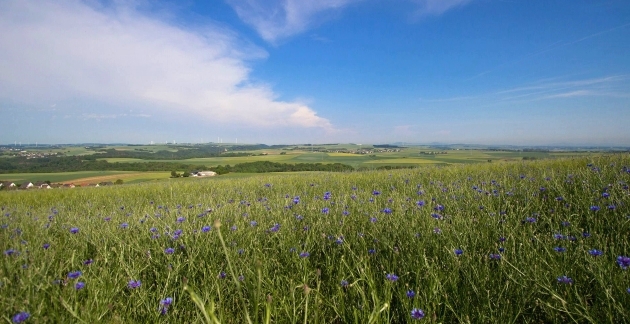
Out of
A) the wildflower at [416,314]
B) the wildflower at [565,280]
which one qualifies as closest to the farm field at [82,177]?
the wildflower at [416,314]

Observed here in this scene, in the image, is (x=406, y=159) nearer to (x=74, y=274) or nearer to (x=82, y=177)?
(x=74, y=274)

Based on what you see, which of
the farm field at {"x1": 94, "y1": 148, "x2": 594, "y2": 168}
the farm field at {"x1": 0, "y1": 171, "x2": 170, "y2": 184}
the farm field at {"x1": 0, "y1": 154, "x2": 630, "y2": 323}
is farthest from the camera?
the farm field at {"x1": 94, "y1": 148, "x2": 594, "y2": 168}

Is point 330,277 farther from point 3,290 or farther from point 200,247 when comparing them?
point 3,290

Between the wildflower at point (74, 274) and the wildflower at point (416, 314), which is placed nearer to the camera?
the wildflower at point (416, 314)

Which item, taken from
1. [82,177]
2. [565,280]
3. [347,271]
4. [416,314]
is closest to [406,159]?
[347,271]

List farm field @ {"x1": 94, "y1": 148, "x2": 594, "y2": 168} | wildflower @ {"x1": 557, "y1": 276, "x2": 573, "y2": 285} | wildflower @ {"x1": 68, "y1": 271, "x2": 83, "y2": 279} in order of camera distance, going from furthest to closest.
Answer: farm field @ {"x1": 94, "y1": 148, "x2": 594, "y2": 168}, wildflower @ {"x1": 68, "y1": 271, "x2": 83, "y2": 279}, wildflower @ {"x1": 557, "y1": 276, "x2": 573, "y2": 285}

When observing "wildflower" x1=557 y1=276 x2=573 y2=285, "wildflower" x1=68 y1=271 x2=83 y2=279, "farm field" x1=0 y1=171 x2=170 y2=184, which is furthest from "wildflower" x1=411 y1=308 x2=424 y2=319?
"farm field" x1=0 y1=171 x2=170 y2=184

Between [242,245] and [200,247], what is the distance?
1.22ft

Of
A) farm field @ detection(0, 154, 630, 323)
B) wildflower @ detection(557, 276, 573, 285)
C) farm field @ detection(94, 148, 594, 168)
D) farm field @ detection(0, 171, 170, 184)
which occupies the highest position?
wildflower @ detection(557, 276, 573, 285)

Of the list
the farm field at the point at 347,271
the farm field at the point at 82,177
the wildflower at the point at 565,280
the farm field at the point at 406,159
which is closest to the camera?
the wildflower at the point at 565,280

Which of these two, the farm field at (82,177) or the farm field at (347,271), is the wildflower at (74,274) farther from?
the farm field at (82,177)

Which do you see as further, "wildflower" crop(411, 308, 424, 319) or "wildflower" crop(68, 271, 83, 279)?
"wildflower" crop(68, 271, 83, 279)

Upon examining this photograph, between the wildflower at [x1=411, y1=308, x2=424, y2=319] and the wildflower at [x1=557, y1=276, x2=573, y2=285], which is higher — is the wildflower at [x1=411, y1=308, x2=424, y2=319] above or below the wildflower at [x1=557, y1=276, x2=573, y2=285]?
below

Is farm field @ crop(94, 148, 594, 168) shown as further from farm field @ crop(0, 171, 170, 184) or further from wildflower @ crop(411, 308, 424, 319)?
wildflower @ crop(411, 308, 424, 319)
